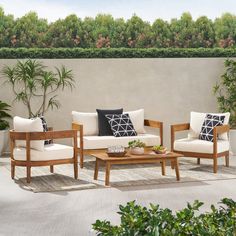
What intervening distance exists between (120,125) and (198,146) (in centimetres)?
150

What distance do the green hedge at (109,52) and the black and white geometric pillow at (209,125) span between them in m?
5.21

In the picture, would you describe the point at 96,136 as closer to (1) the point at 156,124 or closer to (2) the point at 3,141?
(1) the point at 156,124

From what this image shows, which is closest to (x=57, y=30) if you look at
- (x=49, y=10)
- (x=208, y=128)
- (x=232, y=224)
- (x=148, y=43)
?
(x=49, y=10)

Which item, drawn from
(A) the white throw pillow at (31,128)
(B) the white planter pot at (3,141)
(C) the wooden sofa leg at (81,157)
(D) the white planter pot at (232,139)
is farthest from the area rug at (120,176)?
(D) the white planter pot at (232,139)

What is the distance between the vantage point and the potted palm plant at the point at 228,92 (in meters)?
10.9

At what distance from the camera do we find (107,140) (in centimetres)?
915

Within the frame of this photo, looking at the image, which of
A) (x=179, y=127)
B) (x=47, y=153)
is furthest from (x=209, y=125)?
(x=47, y=153)

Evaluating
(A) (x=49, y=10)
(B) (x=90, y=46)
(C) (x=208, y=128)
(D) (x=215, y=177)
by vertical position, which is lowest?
(D) (x=215, y=177)

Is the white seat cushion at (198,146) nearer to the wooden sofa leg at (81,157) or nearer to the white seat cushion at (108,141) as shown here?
the white seat cushion at (108,141)

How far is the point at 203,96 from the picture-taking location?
11.6 meters

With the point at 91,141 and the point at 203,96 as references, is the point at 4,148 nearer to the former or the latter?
the point at 91,141

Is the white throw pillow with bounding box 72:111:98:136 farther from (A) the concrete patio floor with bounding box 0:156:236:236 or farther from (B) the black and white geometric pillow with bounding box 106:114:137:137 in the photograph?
(A) the concrete patio floor with bounding box 0:156:236:236

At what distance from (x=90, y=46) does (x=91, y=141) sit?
6.60 meters

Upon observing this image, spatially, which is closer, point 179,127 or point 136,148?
point 136,148
